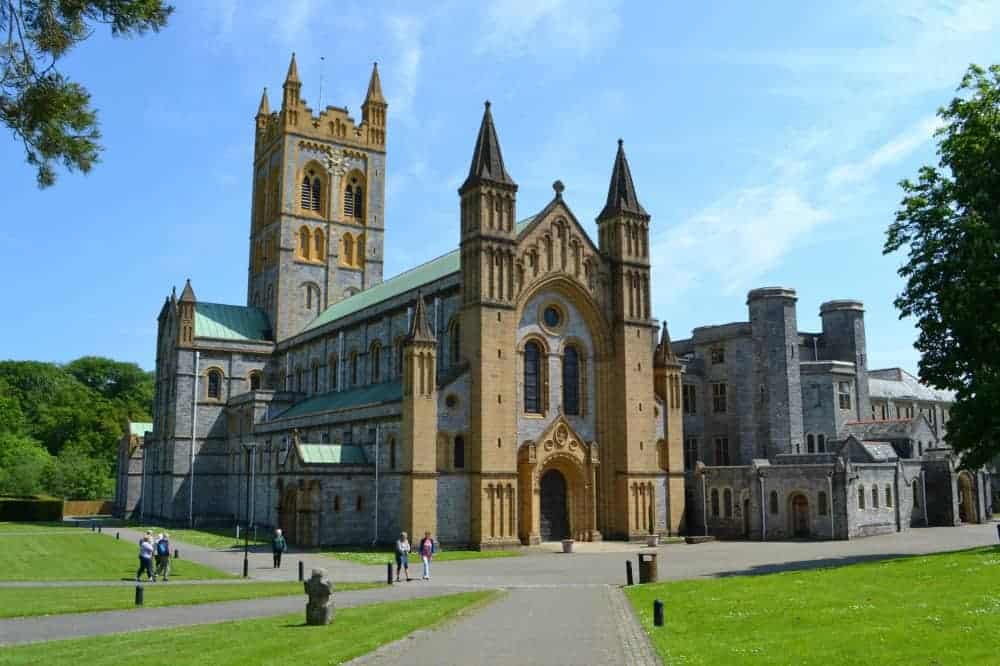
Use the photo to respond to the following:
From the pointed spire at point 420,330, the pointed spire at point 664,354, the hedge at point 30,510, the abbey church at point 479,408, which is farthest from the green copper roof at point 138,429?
the pointed spire at point 664,354

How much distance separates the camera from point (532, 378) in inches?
1921

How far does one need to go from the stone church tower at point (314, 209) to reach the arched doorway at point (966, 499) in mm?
50430

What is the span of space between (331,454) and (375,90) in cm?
4634

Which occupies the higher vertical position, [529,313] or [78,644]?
[529,313]

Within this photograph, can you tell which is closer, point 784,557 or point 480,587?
point 480,587

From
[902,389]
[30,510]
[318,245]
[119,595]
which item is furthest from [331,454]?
[902,389]

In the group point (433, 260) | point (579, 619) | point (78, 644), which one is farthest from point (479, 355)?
point (78, 644)

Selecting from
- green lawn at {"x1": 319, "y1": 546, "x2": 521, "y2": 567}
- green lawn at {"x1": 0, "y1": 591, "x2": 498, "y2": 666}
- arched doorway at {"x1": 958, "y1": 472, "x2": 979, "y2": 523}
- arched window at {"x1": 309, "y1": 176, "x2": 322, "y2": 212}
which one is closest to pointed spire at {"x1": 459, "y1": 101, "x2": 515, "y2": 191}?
green lawn at {"x1": 319, "y1": 546, "x2": 521, "y2": 567}

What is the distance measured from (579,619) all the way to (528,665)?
5.86 meters

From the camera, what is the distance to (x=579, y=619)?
20969 mm

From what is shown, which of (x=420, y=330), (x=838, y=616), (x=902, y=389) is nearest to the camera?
(x=838, y=616)

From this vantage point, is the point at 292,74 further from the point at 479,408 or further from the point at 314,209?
the point at 479,408

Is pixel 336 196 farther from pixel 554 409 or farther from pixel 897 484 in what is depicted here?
pixel 897 484

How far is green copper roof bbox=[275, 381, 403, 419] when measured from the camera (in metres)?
50.8
